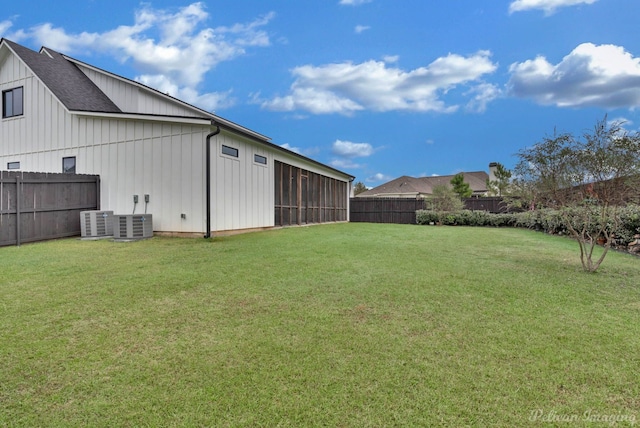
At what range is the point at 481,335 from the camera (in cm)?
245

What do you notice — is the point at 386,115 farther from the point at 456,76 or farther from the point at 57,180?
the point at 57,180

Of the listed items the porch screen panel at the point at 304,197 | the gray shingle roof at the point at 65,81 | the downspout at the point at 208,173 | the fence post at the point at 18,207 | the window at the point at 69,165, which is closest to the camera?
the fence post at the point at 18,207

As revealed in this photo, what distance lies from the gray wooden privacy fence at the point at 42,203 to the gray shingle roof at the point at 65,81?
2.72 meters

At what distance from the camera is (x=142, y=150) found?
9148mm

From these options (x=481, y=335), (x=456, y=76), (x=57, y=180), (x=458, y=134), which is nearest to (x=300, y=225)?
(x=57, y=180)

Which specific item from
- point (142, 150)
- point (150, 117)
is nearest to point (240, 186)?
point (142, 150)

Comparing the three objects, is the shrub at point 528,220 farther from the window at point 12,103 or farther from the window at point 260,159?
the window at point 12,103

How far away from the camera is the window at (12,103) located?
452 inches

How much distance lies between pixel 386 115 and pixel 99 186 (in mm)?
15108

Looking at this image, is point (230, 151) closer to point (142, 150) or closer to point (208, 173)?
point (208, 173)

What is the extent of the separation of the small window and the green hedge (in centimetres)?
910

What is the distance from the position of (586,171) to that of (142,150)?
10049 mm

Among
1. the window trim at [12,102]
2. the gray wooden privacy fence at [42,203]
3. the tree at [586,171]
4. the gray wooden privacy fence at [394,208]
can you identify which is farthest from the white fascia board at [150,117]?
the gray wooden privacy fence at [394,208]

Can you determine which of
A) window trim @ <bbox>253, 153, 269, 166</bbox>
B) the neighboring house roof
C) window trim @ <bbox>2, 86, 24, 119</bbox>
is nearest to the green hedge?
window trim @ <bbox>253, 153, 269, 166</bbox>
